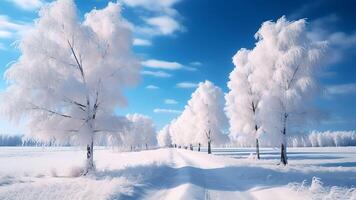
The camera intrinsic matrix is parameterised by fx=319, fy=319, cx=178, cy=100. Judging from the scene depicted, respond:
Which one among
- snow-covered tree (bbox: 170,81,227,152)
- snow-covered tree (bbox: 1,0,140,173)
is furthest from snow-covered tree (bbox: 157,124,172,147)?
snow-covered tree (bbox: 1,0,140,173)

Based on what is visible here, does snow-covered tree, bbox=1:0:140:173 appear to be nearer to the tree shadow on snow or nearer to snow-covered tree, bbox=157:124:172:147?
the tree shadow on snow

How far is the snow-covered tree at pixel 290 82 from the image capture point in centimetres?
2603

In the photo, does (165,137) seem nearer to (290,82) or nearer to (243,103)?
(243,103)

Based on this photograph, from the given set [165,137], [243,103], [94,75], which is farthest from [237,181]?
[165,137]

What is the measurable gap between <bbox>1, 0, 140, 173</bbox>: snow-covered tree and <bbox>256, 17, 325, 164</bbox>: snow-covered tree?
11887 millimetres

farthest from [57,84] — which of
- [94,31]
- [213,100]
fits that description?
[213,100]

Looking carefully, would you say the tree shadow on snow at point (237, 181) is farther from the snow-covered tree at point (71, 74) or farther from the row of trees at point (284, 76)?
the row of trees at point (284, 76)

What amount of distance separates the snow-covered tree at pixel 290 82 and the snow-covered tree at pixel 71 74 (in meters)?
11.9

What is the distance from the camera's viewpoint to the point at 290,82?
27.3 m

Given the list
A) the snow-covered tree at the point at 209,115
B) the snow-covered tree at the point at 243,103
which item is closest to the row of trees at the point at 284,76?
the snow-covered tree at the point at 243,103

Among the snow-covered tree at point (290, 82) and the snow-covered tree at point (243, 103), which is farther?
the snow-covered tree at point (243, 103)

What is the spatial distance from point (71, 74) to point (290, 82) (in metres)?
17.8

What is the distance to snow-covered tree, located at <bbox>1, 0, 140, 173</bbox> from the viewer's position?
19469 millimetres

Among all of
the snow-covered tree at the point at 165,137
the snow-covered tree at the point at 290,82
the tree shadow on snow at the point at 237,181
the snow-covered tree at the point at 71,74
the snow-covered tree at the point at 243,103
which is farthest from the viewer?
the snow-covered tree at the point at 165,137
